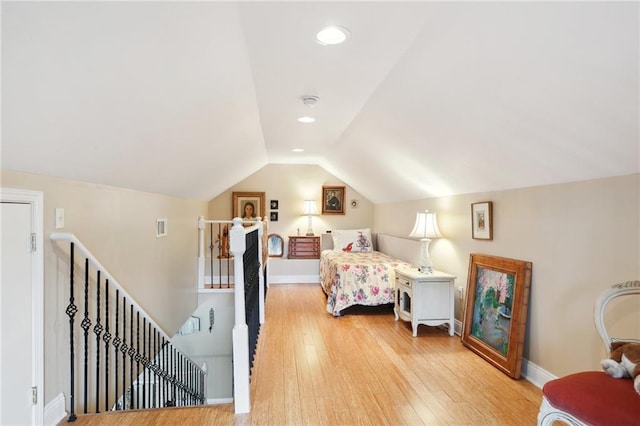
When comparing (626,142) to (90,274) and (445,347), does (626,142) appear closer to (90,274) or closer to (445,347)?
(445,347)

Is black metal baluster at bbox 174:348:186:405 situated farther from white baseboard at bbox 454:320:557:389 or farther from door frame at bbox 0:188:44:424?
white baseboard at bbox 454:320:557:389

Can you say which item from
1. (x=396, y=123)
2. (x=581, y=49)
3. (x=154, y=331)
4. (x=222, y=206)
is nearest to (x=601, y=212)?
(x=581, y=49)

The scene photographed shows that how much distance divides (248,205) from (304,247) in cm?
141

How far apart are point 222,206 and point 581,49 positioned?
6192mm

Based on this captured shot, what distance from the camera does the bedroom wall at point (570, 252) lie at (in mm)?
2021

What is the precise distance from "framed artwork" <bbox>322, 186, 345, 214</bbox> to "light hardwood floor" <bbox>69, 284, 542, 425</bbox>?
339 centimetres

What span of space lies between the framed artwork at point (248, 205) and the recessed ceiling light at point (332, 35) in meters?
5.12

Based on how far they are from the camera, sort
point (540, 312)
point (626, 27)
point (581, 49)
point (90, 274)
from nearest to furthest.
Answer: point (626, 27) → point (581, 49) → point (90, 274) → point (540, 312)

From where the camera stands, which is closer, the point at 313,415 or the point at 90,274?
the point at 313,415

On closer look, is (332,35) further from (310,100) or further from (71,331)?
(71,331)

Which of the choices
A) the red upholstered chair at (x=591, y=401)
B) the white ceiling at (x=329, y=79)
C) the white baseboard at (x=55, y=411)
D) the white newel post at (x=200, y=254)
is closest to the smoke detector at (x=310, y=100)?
the white ceiling at (x=329, y=79)

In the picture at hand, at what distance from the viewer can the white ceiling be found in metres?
1.35

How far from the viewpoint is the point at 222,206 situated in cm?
680

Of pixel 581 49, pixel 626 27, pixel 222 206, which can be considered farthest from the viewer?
pixel 222 206
